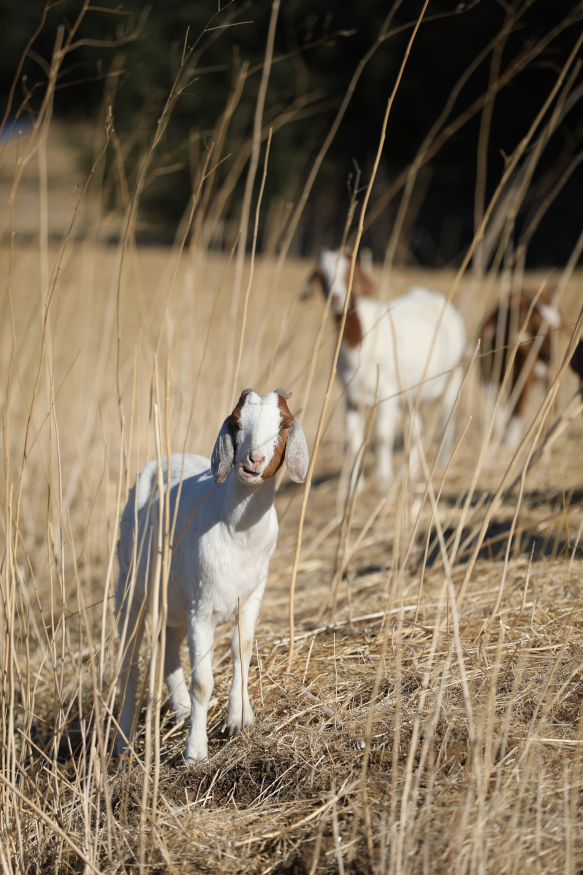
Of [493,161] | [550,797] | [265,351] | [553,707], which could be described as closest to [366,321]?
[265,351]

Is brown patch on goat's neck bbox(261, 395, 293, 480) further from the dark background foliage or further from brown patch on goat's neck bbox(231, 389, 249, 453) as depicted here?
the dark background foliage

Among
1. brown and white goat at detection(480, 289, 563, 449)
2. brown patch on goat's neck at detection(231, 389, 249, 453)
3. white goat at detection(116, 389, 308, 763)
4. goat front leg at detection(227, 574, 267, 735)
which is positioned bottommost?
goat front leg at detection(227, 574, 267, 735)

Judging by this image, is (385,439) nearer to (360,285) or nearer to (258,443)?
(360,285)

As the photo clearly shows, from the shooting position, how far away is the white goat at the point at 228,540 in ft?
5.02

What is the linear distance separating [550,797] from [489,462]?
2718mm

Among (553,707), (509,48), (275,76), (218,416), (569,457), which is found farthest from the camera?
(275,76)

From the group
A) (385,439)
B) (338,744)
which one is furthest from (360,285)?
(338,744)

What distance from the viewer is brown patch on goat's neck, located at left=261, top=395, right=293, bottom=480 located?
1.54 metres

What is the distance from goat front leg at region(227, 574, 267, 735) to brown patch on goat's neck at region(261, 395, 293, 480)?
41 centimetres

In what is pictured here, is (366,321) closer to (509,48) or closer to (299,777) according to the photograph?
(299,777)

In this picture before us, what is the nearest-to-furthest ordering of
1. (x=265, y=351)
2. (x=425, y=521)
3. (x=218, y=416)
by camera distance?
(x=218, y=416), (x=425, y=521), (x=265, y=351)

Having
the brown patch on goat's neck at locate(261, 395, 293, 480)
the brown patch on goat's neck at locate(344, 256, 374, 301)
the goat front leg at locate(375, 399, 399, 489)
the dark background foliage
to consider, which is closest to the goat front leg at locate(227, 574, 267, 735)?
the brown patch on goat's neck at locate(261, 395, 293, 480)

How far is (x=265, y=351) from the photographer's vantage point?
6.21 metres

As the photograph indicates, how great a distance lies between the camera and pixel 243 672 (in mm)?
1775
